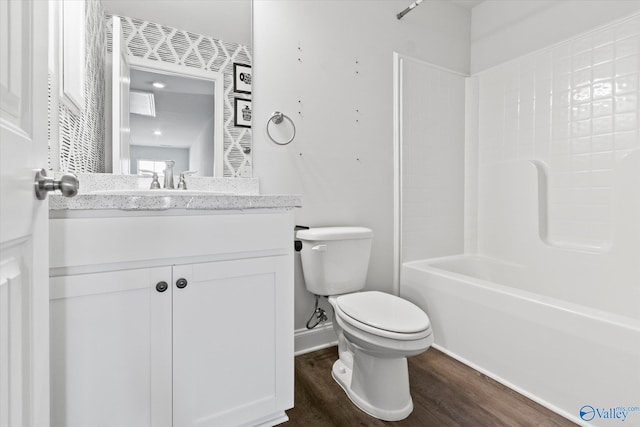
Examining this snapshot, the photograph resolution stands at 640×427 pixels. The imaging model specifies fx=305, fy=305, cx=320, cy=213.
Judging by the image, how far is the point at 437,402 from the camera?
138 centimetres

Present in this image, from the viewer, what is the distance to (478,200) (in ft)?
7.97

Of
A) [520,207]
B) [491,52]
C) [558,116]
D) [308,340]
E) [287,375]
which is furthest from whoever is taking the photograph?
[491,52]

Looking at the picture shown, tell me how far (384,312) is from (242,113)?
4.01 feet

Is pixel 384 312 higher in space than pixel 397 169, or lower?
lower

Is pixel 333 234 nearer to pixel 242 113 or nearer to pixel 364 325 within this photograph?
pixel 364 325

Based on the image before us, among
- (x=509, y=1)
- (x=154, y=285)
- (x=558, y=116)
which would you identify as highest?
(x=509, y=1)

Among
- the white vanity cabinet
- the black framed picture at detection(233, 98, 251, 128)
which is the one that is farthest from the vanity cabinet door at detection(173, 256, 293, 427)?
the black framed picture at detection(233, 98, 251, 128)

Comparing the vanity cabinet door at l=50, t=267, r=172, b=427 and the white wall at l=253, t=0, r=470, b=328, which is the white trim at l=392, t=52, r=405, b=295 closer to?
the white wall at l=253, t=0, r=470, b=328

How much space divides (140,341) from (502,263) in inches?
89.7

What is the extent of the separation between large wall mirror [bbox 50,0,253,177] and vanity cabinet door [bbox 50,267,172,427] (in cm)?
61

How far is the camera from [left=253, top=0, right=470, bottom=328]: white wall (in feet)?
5.59

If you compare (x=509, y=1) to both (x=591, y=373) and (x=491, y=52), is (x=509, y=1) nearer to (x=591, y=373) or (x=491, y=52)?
(x=491, y=52)

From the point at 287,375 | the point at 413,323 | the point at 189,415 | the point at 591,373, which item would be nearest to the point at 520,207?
the point at 591,373

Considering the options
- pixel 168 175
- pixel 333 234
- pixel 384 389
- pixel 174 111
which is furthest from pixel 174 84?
pixel 384 389
